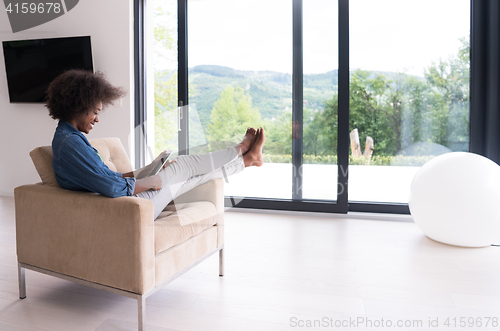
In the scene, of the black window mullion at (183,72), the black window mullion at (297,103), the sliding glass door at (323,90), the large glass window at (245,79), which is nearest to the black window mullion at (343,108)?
the sliding glass door at (323,90)

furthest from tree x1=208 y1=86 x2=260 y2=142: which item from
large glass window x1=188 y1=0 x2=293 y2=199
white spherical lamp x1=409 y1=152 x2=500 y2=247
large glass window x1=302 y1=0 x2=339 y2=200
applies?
white spherical lamp x1=409 y1=152 x2=500 y2=247

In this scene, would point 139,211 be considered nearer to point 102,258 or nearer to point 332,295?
point 102,258

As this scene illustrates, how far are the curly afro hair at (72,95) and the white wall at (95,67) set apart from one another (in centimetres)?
220

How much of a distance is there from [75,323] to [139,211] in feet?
2.11

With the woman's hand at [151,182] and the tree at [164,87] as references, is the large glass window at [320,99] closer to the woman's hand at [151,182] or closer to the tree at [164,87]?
the tree at [164,87]

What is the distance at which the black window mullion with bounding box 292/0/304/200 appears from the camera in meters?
3.57

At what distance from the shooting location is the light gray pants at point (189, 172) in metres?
1.97

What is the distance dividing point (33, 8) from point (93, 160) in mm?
3747

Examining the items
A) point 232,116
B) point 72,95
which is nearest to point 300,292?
point 72,95

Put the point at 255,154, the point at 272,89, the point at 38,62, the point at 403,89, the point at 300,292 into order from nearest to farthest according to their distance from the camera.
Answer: the point at 300,292
the point at 255,154
the point at 403,89
the point at 272,89
the point at 38,62

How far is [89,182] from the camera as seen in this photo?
5.35 ft

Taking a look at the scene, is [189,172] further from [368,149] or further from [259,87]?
[368,149]

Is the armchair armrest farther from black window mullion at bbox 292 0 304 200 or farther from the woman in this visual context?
black window mullion at bbox 292 0 304 200

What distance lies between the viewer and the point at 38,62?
4211 millimetres
